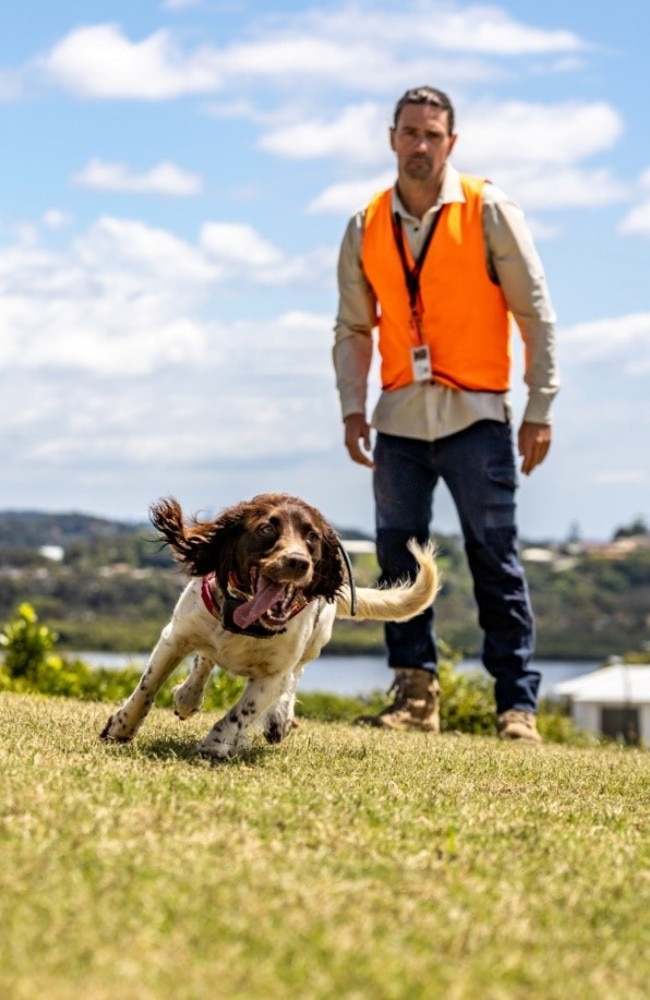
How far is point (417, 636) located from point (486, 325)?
1.97 meters

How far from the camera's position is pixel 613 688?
155 feet

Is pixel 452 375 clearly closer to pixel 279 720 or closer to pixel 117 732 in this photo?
pixel 279 720

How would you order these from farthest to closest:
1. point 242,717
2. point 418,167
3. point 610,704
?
point 610,704 < point 418,167 < point 242,717

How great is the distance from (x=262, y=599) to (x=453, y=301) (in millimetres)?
3519

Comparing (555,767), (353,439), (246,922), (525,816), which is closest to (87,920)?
(246,922)

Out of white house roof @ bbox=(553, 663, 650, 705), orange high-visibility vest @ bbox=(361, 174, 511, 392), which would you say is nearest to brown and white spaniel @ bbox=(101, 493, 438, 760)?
orange high-visibility vest @ bbox=(361, 174, 511, 392)

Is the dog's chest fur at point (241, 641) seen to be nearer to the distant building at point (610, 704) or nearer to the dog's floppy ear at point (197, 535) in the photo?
the dog's floppy ear at point (197, 535)

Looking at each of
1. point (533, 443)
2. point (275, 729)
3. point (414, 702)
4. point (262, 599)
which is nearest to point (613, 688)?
point (414, 702)

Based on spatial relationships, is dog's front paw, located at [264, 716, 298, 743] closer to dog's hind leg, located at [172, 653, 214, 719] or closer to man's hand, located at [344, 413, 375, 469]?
dog's hind leg, located at [172, 653, 214, 719]

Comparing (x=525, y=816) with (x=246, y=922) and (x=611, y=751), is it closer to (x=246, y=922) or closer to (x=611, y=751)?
(x=246, y=922)

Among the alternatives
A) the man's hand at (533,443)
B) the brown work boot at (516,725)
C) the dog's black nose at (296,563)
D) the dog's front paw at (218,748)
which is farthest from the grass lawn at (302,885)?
the man's hand at (533,443)

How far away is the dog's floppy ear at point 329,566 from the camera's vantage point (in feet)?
22.6

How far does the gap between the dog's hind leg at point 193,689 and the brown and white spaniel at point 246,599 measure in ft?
0.44

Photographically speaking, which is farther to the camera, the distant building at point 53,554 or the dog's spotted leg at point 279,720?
the distant building at point 53,554
